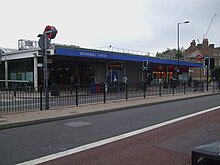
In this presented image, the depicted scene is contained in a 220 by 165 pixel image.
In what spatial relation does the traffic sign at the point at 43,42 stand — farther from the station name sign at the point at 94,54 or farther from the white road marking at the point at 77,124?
the station name sign at the point at 94,54

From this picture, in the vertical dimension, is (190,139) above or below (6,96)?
below

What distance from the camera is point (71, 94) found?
13.5 meters

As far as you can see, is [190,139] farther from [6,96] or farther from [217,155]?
[6,96]

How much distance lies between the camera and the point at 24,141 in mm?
6684

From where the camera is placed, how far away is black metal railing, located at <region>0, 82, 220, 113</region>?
1132cm

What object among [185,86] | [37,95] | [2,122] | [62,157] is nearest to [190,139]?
[62,157]

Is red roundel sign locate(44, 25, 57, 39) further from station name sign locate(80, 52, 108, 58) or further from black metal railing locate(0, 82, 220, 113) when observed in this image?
station name sign locate(80, 52, 108, 58)

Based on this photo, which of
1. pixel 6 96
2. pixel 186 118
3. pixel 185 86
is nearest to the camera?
pixel 186 118

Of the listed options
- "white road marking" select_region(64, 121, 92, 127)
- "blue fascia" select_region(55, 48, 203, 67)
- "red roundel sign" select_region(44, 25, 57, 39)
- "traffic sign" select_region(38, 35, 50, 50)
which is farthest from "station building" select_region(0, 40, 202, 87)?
"white road marking" select_region(64, 121, 92, 127)

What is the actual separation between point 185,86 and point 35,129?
63.3 feet

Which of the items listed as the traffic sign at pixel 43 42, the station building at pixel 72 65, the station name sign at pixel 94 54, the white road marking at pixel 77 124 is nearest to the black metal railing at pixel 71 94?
the traffic sign at pixel 43 42

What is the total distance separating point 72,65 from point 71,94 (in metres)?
26.8

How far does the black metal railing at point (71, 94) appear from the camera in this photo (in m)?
11.3

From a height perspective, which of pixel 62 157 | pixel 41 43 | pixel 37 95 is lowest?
pixel 62 157
